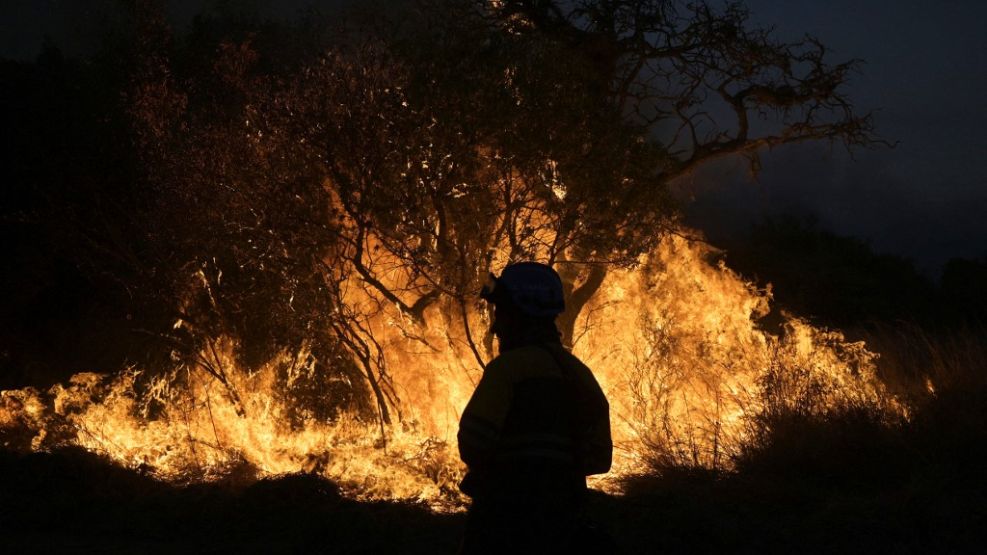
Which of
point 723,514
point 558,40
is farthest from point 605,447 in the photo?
point 558,40

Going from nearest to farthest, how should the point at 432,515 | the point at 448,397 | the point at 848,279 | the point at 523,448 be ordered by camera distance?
the point at 523,448, the point at 432,515, the point at 448,397, the point at 848,279

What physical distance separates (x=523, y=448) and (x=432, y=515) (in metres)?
4.36

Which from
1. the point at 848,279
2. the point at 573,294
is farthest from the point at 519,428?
the point at 848,279

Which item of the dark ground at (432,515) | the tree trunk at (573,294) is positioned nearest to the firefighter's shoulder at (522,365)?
the dark ground at (432,515)

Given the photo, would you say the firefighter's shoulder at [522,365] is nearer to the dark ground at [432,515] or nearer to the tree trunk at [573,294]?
the dark ground at [432,515]

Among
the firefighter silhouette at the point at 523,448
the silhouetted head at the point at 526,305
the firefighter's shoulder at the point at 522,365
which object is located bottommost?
the firefighter silhouette at the point at 523,448

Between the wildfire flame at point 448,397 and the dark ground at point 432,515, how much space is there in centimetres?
64

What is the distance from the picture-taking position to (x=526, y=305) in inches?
128

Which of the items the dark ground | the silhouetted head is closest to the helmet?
the silhouetted head

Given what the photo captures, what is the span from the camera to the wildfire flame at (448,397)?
862cm

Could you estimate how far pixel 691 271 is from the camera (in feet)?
37.3

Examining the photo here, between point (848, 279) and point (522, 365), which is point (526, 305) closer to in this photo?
point (522, 365)

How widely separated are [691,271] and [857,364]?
2.42 m

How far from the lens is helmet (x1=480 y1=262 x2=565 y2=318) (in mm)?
3266
